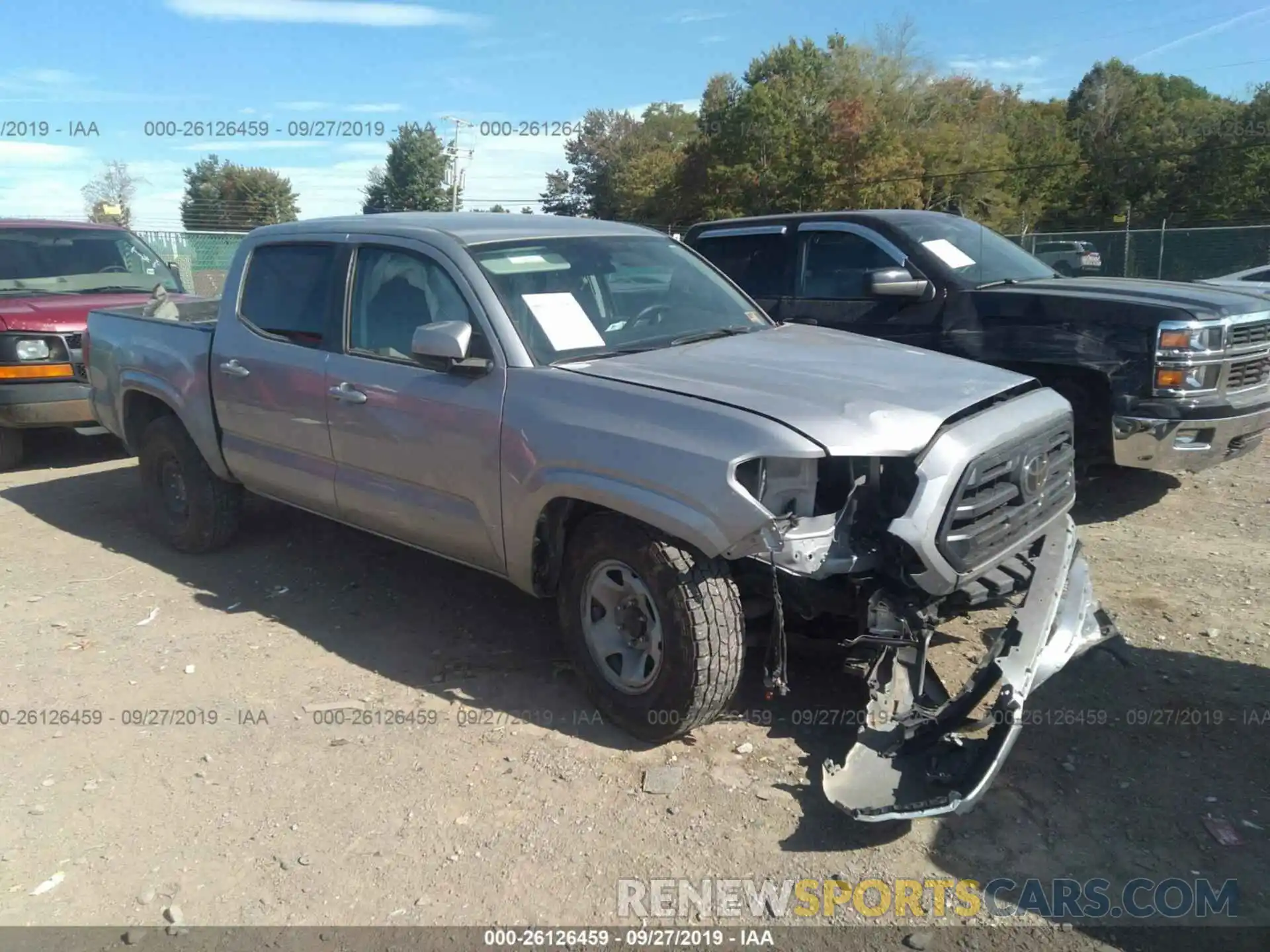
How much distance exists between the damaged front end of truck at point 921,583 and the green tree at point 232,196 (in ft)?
169

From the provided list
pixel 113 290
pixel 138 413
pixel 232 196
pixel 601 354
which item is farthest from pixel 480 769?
pixel 232 196

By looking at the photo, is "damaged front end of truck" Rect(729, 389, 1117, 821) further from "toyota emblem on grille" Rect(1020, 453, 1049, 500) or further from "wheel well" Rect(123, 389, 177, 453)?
"wheel well" Rect(123, 389, 177, 453)

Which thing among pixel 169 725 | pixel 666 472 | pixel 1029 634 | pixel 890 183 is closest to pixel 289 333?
pixel 169 725

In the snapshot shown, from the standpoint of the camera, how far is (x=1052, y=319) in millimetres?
6051

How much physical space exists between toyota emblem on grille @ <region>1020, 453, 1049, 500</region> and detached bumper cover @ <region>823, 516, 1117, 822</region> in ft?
0.88

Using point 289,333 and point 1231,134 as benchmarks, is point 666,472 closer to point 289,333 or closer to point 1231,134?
point 289,333

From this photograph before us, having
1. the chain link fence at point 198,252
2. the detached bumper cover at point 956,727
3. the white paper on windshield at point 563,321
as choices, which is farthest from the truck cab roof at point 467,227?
the chain link fence at point 198,252

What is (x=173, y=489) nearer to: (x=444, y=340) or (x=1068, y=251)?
(x=444, y=340)

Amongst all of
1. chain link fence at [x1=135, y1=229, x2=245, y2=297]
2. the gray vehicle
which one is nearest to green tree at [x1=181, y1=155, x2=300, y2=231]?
chain link fence at [x1=135, y1=229, x2=245, y2=297]

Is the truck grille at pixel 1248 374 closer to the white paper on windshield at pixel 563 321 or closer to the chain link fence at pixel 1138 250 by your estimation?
the white paper on windshield at pixel 563 321

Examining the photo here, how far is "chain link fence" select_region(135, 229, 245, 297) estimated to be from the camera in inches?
810

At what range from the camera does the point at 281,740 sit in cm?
396

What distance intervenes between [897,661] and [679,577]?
0.84 meters

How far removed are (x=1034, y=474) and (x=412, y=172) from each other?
149 feet
